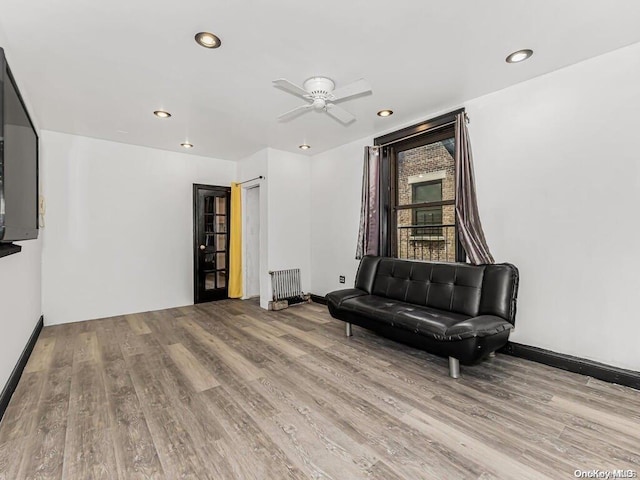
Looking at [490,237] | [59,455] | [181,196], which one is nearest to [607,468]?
[490,237]

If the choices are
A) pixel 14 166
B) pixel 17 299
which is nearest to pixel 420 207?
pixel 14 166

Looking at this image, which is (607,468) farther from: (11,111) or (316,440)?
→ (11,111)

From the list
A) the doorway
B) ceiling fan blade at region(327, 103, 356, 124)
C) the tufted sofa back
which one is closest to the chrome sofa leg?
the tufted sofa back

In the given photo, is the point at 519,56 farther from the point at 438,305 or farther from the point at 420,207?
the point at 438,305

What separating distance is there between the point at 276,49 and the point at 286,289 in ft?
11.7


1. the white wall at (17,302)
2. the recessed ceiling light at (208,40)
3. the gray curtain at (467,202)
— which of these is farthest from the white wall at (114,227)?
the gray curtain at (467,202)

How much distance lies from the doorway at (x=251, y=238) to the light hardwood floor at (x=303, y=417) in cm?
254

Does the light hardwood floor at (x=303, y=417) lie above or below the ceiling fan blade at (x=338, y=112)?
below

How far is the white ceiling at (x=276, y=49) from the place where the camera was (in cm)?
192

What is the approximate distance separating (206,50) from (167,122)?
1779mm

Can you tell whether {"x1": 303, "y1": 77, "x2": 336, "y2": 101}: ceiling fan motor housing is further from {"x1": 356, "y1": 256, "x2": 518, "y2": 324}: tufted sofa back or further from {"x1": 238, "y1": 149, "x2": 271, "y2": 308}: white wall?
{"x1": 238, "y1": 149, "x2": 271, "y2": 308}: white wall

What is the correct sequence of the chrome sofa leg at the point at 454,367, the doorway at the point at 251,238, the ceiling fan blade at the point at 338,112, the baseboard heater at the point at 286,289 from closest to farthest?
the chrome sofa leg at the point at 454,367
the ceiling fan blade at the point at 338,112
the baseboard heater at the point at 286,289
the doorway at the point at 251,238

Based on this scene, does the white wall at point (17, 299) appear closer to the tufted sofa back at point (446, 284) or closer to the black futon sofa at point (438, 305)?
the black futon sofa at point (438, 305)

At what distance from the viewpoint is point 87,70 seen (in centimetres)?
258
